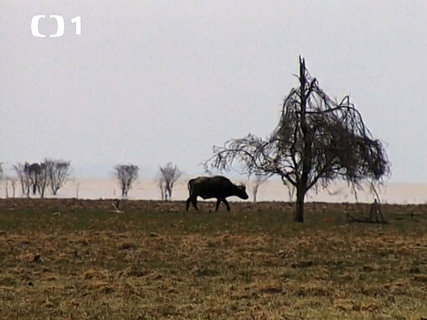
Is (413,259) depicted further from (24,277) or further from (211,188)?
(211,188)

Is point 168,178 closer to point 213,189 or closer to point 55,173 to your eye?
point 55,173

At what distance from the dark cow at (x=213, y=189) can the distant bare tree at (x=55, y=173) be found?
90.4m

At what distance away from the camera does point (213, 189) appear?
4388 centimetres

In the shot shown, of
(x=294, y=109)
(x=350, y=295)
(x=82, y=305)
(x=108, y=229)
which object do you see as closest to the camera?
(x=82, y=305)

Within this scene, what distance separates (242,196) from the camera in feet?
147

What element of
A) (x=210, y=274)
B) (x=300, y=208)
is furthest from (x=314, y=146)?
(x=210, y=274)

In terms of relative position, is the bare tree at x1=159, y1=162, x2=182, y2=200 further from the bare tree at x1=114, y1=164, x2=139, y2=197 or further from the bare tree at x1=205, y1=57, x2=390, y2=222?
the bare tree at x1=205, y1=57, x2=390, y2=222

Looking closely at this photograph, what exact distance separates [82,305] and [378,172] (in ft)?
80.9

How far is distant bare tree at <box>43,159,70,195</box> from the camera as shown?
13125 cm

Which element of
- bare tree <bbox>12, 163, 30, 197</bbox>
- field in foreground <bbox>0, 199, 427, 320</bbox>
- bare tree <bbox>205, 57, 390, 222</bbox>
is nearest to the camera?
field in foreground <bbox>0, 199, 427, 320</bbox>

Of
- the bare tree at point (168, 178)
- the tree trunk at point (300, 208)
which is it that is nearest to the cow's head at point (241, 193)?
the tree trunk at point (300, 208)

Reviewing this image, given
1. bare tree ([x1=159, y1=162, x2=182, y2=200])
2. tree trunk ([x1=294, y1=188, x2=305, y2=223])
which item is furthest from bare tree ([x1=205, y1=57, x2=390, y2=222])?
bare tree ([x1=159, y1=162, x2=182, y2=200])

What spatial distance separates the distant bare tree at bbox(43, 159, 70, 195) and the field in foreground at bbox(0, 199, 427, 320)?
108433 millimetres

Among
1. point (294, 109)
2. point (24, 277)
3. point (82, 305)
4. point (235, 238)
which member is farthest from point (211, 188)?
point (82, 305)
